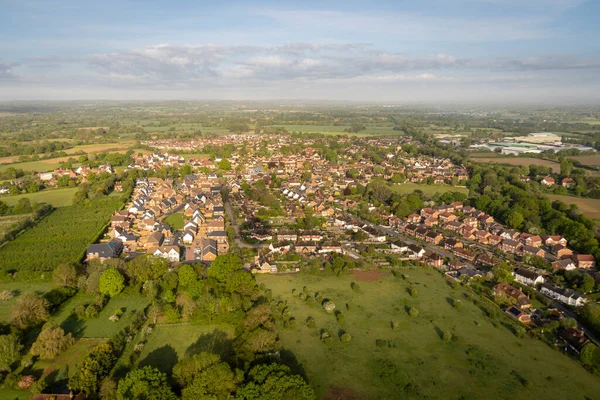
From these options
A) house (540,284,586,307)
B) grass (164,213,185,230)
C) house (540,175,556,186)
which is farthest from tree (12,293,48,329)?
house (540,175,556,186)

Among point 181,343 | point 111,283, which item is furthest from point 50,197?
point 181,343

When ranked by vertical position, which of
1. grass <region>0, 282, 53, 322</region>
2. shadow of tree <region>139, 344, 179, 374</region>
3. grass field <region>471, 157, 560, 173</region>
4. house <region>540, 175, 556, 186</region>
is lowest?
shadow of tree <region>139, 344, 179, 374</region>

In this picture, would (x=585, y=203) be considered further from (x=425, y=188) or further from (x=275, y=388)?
(x=275, y=388)

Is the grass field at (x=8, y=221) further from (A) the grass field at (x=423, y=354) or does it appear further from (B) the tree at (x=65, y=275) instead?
(A) the grass field at (x=423, y=354)

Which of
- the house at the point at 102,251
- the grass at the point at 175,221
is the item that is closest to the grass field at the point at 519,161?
the grass at the point at 175,221

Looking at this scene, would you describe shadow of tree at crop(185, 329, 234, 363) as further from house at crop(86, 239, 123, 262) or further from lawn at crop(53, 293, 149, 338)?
house at crop(86, 239, 123, 262)

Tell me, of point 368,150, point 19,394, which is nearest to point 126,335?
point 19,394
